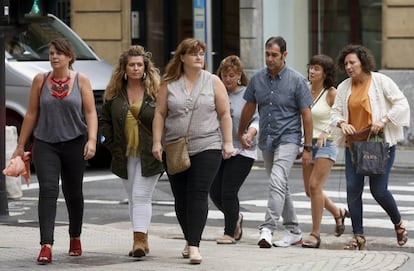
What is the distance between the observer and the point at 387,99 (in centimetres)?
1184

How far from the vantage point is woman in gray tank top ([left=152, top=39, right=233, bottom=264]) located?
10.5 metres

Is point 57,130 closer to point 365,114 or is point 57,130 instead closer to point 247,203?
point 365,114

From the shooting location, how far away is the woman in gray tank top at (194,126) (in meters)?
10.5

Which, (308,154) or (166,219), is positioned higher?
(308,154)

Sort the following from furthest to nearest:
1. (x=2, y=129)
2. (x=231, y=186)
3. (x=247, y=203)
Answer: (x=247, y=203) < (x=2, y=129) < (x=231, y=186)

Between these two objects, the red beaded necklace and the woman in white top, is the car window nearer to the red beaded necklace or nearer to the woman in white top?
the woman in white top

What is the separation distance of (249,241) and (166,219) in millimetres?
2118

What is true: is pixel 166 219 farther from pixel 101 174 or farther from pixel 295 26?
pixel 295 26

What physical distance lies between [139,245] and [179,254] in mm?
449

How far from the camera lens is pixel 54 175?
35.0ft

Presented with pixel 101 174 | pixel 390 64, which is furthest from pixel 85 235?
pixel 390 64

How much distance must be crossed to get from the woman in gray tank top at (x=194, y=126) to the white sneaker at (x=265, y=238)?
1121mm

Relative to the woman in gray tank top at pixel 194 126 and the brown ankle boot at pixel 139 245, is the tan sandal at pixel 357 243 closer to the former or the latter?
the woman in gray tank top at pixel 194 126

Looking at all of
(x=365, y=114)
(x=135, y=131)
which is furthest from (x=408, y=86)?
(x=135, y=131)
